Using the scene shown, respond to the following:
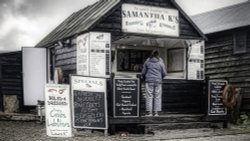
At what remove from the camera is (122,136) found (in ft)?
35.7

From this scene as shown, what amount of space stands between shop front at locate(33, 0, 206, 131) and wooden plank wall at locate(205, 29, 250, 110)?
6.48 feet

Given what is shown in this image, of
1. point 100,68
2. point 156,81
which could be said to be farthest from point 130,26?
point 156,81

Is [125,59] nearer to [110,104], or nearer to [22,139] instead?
[110,104]

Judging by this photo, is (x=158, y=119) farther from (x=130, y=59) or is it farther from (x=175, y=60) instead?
(x=130, y=59)

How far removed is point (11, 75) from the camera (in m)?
20.2

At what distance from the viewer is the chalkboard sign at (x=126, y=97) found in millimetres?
11242

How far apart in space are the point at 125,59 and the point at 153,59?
12.4 ft

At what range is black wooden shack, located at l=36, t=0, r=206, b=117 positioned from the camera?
13.7 m

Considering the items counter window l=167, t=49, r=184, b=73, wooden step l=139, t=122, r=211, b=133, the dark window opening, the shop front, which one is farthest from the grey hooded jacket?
the dark window opening

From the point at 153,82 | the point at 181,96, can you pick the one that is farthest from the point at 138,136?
the point at 181,96

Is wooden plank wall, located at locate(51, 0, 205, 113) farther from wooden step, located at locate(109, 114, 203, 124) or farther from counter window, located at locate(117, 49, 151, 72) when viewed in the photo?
wooden step, located at locate(109, 114, 203, 124)

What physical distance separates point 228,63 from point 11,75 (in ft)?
32.2

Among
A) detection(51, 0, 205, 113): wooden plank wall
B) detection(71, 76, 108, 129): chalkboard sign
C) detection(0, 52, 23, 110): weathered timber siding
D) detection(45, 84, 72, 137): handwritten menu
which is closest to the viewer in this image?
detection(45, 84, 72, 137): handwritten menu

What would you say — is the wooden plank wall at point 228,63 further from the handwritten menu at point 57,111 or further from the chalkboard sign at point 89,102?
the handwritten menu at point 57,111
